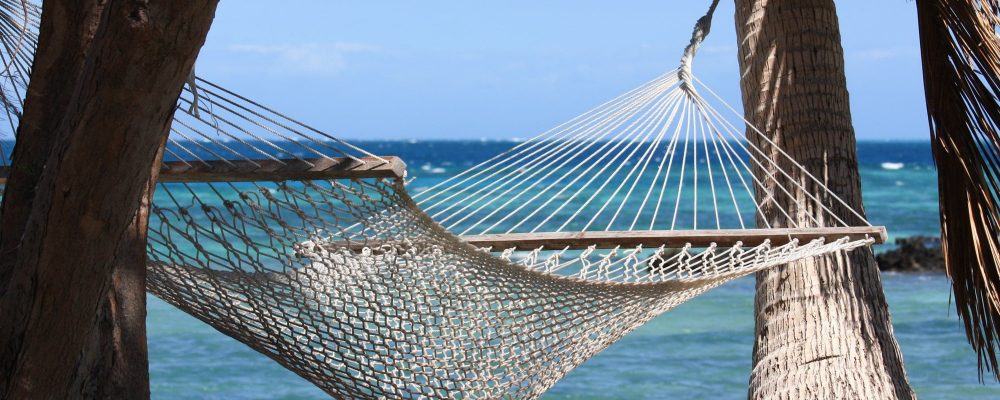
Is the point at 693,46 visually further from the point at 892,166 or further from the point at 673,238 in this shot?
the point at 892,166

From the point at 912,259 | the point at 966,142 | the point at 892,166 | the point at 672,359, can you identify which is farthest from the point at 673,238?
the point at 892,166

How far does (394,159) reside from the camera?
150cm

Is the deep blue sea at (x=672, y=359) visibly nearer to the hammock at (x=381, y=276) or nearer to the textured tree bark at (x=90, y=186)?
the hammock at (x=381, y=276)

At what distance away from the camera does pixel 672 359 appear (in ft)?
18.7

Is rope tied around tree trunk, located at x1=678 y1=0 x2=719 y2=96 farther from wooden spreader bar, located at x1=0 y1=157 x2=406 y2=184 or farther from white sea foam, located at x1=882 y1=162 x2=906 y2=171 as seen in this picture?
white sea foam, located at x1=882 y1=162 x2=906 y2=171

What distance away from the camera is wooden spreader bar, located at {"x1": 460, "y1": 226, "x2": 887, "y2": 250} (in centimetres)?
201

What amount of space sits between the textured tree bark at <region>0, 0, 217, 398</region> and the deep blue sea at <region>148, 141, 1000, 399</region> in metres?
3.89

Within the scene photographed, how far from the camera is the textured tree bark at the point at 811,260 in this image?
2342mm

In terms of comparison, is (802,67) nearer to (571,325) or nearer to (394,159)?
(571,325)

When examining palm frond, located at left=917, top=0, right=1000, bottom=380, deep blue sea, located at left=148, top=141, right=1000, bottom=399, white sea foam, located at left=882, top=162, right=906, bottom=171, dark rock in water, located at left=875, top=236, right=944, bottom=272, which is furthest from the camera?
white sea foam, located at left=882, top=162, right=906, bottom=171

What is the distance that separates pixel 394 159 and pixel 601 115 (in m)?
1.25

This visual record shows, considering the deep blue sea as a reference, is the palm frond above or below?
above

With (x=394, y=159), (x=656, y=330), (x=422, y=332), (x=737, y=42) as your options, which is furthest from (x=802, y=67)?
(x=656, y=330)

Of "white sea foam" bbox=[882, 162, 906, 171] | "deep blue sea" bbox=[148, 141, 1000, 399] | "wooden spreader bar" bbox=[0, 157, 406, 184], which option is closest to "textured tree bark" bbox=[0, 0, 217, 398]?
"wooden spreader bar" bbox=[0, 157, 406, 184]
